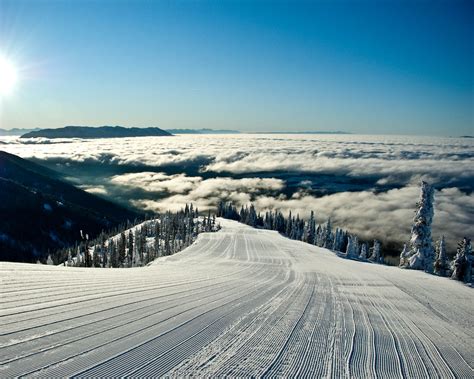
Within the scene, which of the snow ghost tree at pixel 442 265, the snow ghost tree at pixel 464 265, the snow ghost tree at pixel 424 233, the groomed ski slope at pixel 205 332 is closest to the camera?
the groomed ski slope at pixel 205 332

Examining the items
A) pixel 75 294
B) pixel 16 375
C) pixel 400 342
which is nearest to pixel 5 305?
pixel 75 294

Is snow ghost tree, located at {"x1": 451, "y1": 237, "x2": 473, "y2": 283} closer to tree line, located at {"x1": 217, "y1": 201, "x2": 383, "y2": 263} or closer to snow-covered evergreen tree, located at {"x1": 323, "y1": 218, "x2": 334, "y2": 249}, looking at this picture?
tree line, located at {"x1": 217, "y1": 201, "x2": 383, "y2": 263}

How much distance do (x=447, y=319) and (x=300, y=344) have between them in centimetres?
893

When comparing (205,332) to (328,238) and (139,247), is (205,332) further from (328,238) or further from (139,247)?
(328,238)

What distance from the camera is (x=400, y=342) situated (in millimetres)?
9938

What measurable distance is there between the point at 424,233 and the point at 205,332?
45.7 meters

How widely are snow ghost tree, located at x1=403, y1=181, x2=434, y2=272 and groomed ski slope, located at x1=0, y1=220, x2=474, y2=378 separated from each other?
3339cm

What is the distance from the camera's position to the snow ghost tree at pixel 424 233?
4556 cm

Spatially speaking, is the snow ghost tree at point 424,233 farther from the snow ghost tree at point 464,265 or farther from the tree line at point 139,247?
the tree line at point 139,247

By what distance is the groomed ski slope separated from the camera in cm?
691

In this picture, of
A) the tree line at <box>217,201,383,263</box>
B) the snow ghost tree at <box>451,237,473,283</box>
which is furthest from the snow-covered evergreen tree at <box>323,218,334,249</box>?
the snow ghost tree at <box>451,237,473,283</box>

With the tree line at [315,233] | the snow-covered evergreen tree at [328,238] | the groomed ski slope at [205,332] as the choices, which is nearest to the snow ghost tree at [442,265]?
the tree line at [315,233]

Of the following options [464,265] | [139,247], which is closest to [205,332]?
[464,265]

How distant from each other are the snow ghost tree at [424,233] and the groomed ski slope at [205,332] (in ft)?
110
